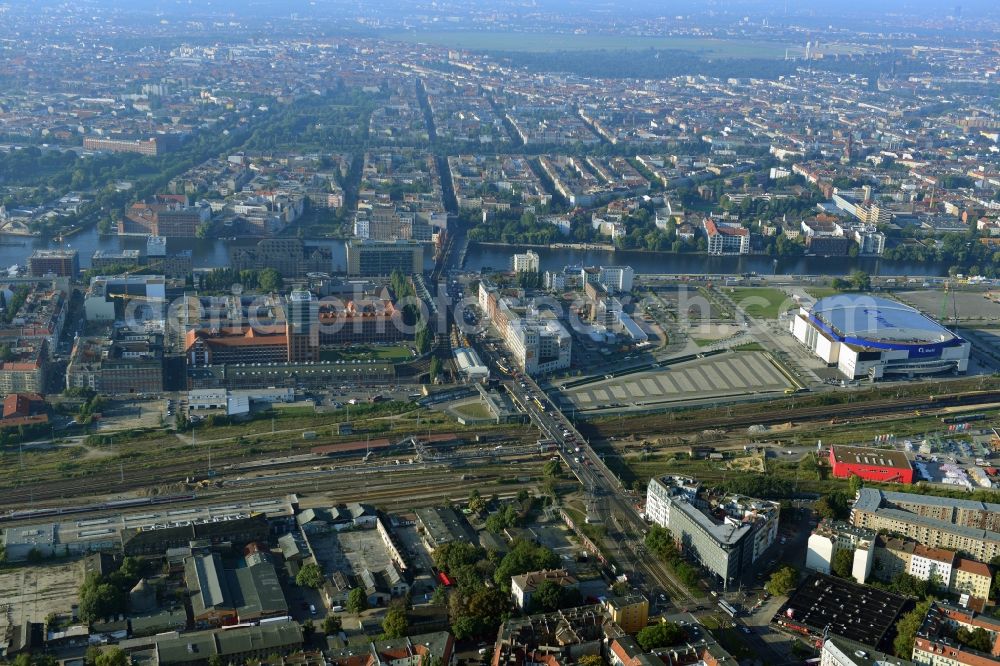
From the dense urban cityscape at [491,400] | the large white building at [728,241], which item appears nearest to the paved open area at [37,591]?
the dense urban cityscape at [491,400]

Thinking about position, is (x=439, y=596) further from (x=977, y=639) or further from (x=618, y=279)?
(x=618, y=279)

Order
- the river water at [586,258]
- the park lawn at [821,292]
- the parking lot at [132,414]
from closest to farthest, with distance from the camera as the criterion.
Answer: the parking lot at [132,414], the park lawn at [821,292], the river water at [586,258]

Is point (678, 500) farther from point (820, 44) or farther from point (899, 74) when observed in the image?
point (820, 44)

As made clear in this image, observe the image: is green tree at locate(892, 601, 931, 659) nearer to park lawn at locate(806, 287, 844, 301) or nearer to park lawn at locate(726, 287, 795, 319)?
park lawn at locate(726, 287, 795, 319)

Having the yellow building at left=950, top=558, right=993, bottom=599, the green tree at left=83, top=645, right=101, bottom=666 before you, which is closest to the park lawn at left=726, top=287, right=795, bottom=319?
the yellow building at left=950, top=558, right=993, bottom=599

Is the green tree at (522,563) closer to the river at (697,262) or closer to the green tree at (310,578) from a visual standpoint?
the green tree at (310,578)
